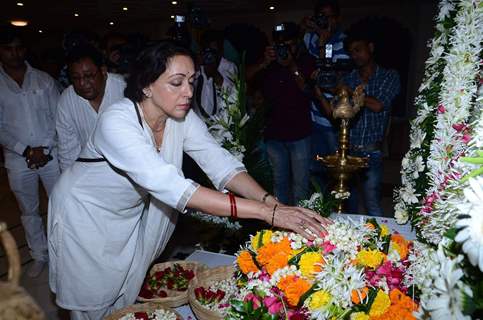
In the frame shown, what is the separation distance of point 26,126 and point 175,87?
1.96 meters

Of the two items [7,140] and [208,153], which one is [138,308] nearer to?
[208,153]

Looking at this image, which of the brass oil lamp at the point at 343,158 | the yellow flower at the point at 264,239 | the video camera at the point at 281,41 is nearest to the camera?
the yellow flower at the point at 264,239

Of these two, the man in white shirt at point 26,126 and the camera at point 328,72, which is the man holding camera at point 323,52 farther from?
the man in white shirt at point 26,126

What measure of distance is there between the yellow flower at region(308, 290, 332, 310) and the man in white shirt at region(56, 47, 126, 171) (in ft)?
5.95

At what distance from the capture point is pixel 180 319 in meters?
1.60

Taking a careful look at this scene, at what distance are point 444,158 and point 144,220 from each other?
4.28 ft

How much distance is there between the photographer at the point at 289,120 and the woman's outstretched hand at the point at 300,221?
196 centimetres

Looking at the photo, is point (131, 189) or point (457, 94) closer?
point (457, 94)

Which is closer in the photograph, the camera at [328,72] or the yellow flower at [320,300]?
the yellow flower at [320,300]

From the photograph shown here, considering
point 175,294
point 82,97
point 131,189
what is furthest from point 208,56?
point 175,294

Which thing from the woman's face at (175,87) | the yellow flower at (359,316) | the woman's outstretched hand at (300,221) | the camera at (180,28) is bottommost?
the yellow flower at (359,316)

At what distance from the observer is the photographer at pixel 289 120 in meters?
3.35

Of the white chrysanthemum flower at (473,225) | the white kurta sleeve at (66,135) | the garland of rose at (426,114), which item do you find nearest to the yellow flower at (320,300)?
the white chrysanthemum flower at (473,225)

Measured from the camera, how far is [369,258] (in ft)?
3.74
